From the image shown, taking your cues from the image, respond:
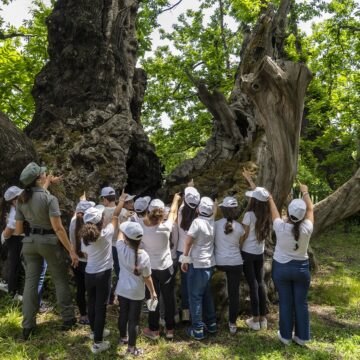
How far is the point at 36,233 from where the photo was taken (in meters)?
4.55

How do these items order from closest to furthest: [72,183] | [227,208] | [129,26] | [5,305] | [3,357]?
1. [3,357]
2. [227,208]
3. [5,305]
4. [72,183]
5. [129,26]

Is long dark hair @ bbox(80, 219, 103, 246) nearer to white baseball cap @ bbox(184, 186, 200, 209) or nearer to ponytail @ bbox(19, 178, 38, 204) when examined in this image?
ponytail @ bbox(19, 178, 38, 204)

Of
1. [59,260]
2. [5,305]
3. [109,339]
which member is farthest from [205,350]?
[5,305]

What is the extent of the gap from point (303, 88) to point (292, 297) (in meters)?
2.65

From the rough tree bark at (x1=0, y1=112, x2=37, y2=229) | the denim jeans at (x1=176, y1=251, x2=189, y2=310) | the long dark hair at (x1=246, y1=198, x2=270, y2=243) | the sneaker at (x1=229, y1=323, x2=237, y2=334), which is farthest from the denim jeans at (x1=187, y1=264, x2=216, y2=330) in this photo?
the rough tree bark at (x1=0, y1=112, x2=37, y2=229)

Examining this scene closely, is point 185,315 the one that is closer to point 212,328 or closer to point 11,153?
point 212,328

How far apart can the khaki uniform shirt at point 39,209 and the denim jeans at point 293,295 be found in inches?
112

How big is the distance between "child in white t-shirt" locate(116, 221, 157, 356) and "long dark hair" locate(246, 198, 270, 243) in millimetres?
1654

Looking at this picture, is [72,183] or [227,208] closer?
[227,208]

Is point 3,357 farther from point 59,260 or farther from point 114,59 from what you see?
point 114,59

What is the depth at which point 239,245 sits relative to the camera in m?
4.92

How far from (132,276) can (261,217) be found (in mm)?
1913

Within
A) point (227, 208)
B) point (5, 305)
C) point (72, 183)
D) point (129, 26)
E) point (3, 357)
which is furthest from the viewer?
point (129, 26)

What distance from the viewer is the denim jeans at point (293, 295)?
434 centimetres
